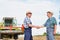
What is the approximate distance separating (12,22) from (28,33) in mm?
8180

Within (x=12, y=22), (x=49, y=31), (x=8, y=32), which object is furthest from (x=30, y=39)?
(x=12, y=22)

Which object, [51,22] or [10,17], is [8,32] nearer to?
[10,17]

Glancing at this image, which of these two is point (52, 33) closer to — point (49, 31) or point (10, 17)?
point (49, 31)

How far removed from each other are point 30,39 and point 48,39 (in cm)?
40

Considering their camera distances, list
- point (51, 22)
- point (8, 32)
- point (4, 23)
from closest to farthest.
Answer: point (51, 22), point (8, 32), point (4, 23)

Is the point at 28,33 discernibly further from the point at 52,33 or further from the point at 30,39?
the point at 52,33

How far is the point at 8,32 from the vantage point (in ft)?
32.2

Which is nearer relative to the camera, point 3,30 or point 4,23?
point 3,30

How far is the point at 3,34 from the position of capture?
9.98 meters

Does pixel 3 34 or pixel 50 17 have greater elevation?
pixel 50 17

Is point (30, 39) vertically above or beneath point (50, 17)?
beneath

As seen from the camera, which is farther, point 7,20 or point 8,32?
point 7,20

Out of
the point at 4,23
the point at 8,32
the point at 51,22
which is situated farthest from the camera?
the point at 4,23

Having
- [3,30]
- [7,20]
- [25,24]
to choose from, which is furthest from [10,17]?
[25,24]
